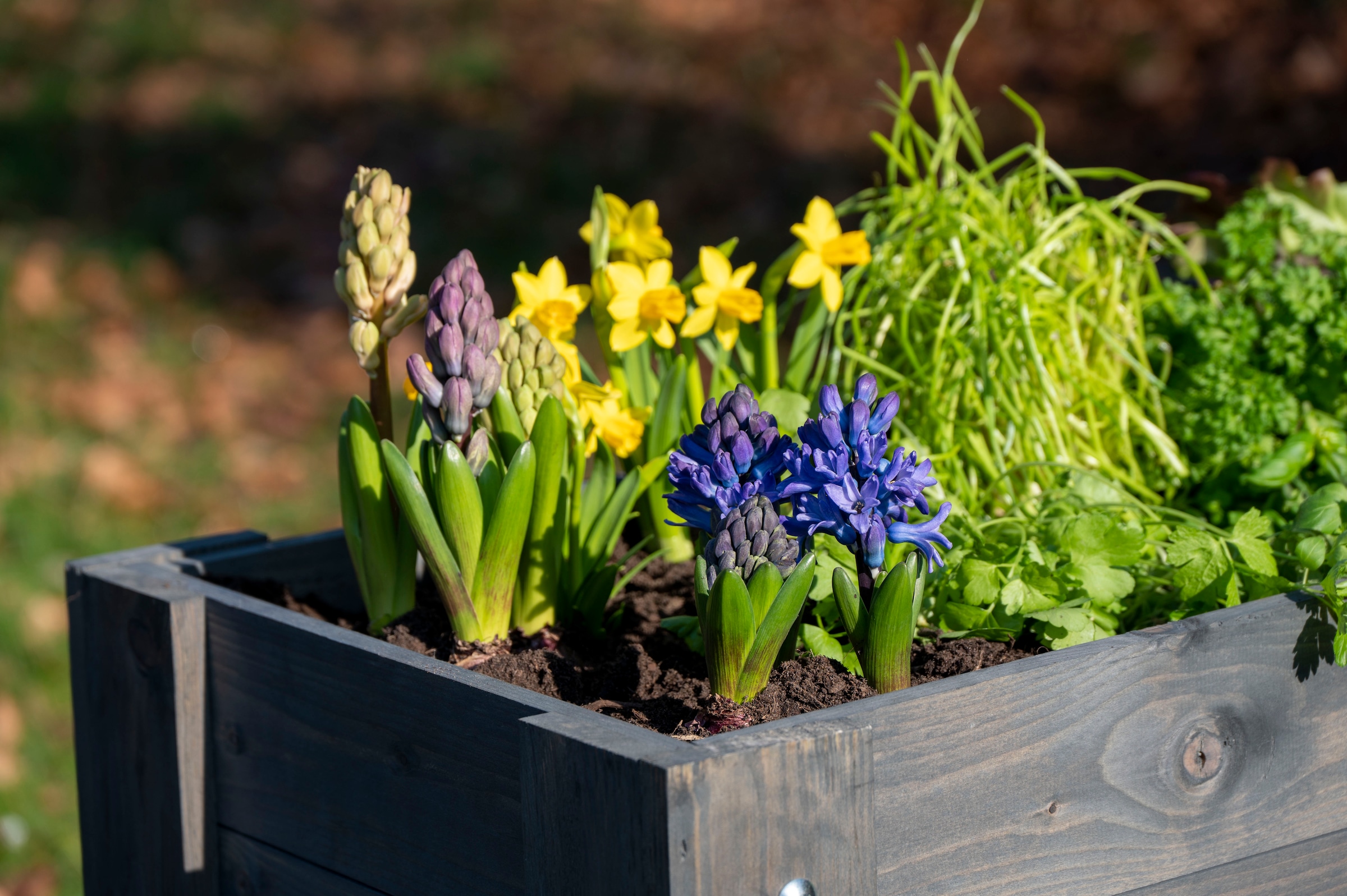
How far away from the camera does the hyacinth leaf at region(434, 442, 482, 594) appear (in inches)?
48.7

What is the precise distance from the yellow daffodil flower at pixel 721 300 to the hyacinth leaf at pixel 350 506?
1.35 feet

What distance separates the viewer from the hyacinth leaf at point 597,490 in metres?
1.52

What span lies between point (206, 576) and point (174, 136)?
5.02 meters

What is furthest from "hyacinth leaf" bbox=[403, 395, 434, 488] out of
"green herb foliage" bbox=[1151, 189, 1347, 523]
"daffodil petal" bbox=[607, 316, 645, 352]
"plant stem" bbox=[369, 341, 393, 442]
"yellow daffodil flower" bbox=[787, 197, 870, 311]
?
"green herb foliage" bbox=[1151, 189, 1347, 523]

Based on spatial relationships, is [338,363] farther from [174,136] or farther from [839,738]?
[839,738]

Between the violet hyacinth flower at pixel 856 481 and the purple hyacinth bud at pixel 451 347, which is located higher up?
the purple hyacinth bud at pixel 451 347

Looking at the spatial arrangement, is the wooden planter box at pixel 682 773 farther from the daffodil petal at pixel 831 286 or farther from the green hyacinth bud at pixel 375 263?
the daffodil petal at pixel 831 286

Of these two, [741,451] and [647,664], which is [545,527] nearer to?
[647,664]

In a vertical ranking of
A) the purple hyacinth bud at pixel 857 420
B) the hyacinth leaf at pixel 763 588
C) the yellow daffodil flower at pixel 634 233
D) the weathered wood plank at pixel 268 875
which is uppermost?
the yellow daffodil flower at pixel 634 233

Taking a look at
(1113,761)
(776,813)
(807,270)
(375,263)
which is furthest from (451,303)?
(1113,761)

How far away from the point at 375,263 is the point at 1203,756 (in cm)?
95

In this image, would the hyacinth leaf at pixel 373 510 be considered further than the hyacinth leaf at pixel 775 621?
Yes

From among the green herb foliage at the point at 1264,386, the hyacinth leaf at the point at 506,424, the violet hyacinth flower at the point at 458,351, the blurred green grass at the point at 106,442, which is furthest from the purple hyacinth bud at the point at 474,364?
the blurred green grass at the point at 106,442

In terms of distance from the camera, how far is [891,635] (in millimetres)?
1116
